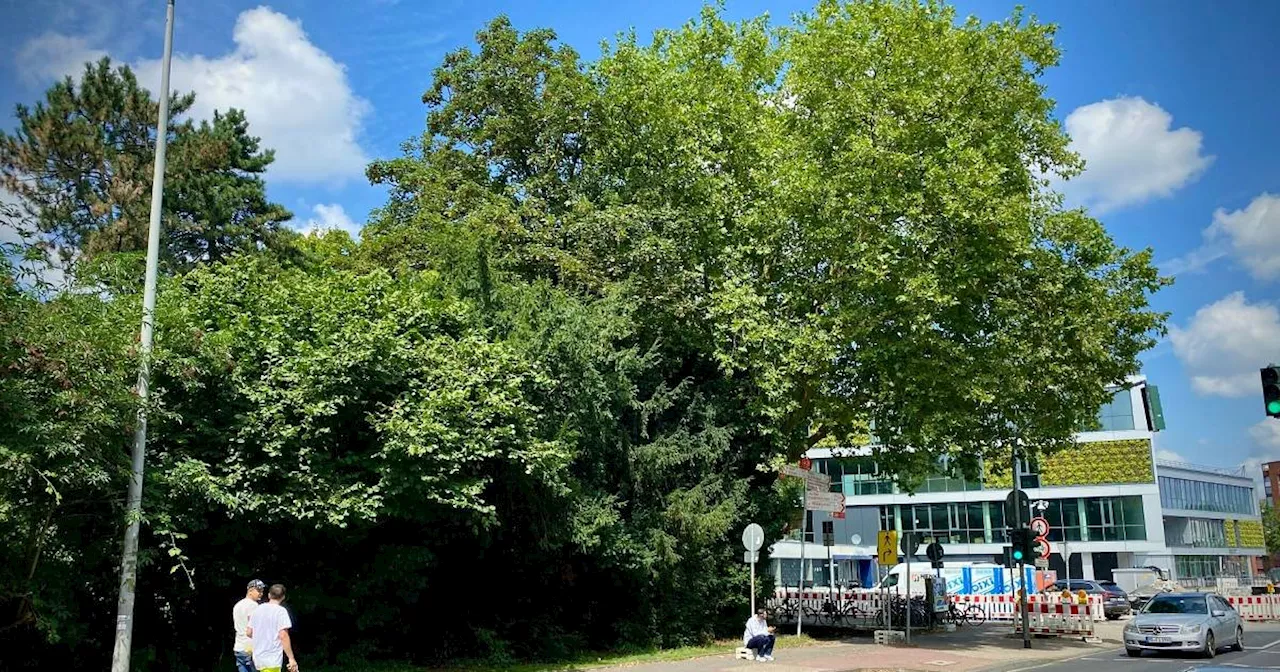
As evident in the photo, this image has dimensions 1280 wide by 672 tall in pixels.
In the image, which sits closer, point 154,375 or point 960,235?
point 154,375

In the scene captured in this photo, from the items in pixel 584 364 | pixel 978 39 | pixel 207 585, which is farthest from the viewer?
pixel 978 39

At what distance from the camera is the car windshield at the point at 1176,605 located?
22.9m

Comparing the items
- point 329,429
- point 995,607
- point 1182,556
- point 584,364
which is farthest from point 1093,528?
point 329,429

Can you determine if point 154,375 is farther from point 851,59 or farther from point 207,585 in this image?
point 851,59

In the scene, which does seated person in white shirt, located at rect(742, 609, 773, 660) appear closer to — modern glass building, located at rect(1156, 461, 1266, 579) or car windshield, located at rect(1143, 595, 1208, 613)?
car windshield, located at rect(1143, 595, 1208, 613)

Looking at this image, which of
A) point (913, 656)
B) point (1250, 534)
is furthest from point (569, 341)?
point (1250, 534)

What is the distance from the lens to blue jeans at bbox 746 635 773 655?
20109mm

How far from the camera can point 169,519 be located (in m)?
14.0

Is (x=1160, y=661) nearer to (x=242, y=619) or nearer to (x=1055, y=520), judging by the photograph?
(x=242, y=619)

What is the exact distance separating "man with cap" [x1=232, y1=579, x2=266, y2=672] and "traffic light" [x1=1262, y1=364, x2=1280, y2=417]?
596 inches

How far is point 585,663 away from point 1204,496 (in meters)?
70.8

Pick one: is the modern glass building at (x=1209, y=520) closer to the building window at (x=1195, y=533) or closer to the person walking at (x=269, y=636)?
the building window at (x=1195, y=533)

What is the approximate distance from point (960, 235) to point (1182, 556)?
57.7 m

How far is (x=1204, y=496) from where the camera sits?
246 ft
